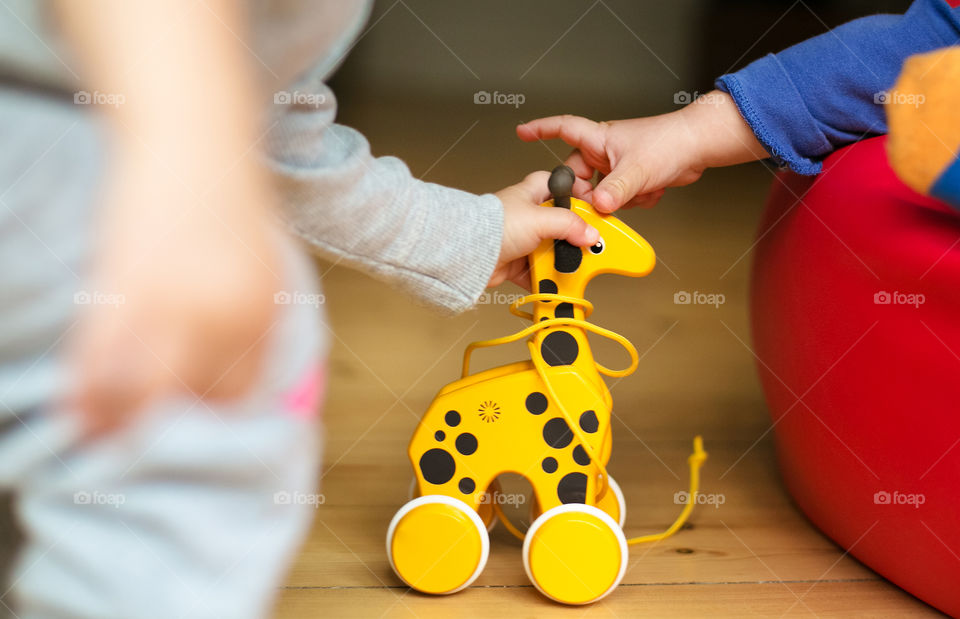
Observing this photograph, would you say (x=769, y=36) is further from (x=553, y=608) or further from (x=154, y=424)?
(x=154, y=424)

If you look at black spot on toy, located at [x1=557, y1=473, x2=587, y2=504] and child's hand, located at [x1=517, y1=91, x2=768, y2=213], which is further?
child's hand, located at [x1=517, y1=91, x2=768, y2=213]

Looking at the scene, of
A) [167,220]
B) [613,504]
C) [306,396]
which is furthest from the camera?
[613,504]

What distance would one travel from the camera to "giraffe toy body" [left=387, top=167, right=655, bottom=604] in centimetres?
79

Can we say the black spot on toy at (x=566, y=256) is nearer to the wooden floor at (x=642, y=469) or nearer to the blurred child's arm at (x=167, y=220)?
the wooden floor at (x=642, y=469)

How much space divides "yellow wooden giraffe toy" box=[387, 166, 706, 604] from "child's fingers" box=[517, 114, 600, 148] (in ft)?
0.39

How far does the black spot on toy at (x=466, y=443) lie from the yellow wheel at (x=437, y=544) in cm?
4

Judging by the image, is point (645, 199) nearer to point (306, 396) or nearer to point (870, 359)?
point (870, 359)

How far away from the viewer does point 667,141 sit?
Result: 3.03 feet

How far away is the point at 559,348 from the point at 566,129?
25cm

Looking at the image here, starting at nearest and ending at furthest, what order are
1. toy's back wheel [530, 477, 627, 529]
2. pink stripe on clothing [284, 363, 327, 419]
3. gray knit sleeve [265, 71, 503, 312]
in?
pink stripe on clothing [284, 363, 327, 419] < gray knit sleeve [265, 71, 503, 312] < toy's back wheel [530, 477, 627, 529]

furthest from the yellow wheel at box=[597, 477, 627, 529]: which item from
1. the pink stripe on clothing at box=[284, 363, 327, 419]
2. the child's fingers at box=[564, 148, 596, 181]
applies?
the pink stripe on clothing at box=[284, 363, 327, 419]

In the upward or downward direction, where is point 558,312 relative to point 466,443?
upward

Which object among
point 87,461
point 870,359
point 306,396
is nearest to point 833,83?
point 870,359

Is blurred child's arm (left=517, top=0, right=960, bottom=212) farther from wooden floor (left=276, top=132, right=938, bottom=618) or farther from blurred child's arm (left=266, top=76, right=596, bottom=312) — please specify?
wooden floor (left=276, top=132, right=938, bottom=618)
